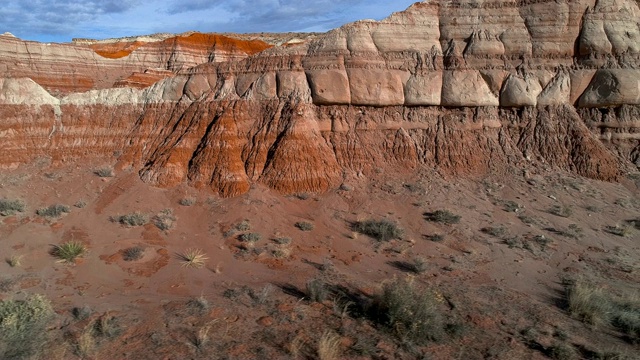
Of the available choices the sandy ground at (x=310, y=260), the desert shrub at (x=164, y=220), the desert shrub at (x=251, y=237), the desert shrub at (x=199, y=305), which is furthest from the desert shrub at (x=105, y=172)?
the desert shrub at (x=199, y=305)

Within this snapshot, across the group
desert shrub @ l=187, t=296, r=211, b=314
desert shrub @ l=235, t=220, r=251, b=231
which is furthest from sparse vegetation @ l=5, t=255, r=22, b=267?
desert shrub @ l=235, t=220, r=251, b=231

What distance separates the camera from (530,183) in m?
13.0

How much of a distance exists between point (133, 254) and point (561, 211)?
11.9m

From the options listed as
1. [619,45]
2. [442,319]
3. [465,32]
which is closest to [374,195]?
[442,319]

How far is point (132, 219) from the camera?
11.4 metres

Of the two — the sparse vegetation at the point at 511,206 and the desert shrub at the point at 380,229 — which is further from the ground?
the sparse vegetation at the point at 511,206

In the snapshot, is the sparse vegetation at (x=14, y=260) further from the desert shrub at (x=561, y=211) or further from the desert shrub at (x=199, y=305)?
the desert shrub at (x=561, y=211)

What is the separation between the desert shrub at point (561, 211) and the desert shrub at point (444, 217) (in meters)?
3.02

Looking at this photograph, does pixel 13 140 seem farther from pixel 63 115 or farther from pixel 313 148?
pixel 313 148

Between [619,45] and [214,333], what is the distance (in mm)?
15810

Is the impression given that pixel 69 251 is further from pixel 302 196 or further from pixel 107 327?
pixel 302 196

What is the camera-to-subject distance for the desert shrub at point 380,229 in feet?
35.8

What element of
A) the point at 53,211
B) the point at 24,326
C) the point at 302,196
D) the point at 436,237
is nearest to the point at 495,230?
the point at 436,237

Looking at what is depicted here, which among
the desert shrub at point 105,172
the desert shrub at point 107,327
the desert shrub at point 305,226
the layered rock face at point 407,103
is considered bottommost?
the desert shrub at point 107,327
